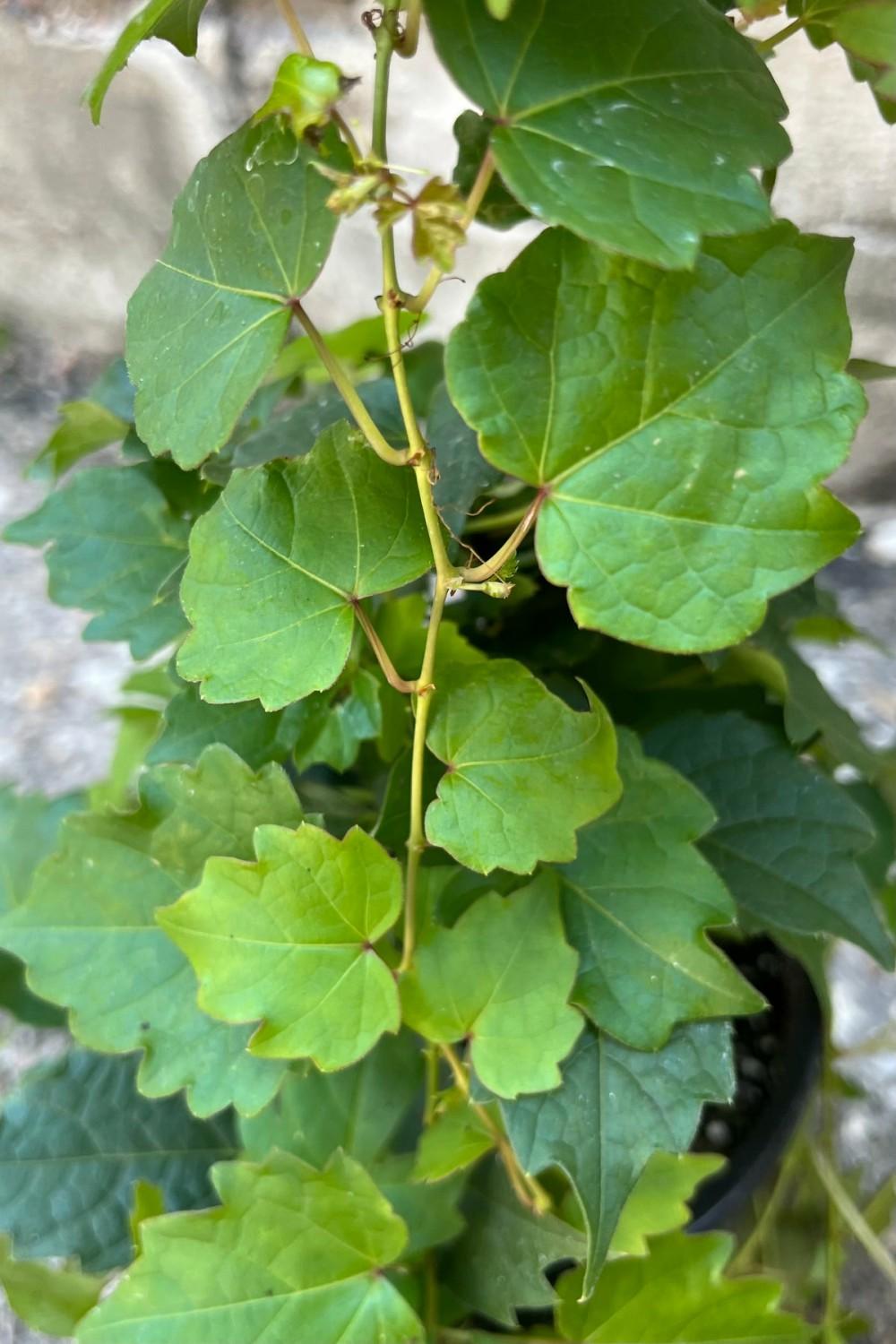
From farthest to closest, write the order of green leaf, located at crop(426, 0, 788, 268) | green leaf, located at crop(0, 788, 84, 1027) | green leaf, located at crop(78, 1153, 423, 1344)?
1. green leaf, located at crop(0, 788, 84, 1027)
2. green leaf, located at crop(78, 1153, 423, 1344)
3. green leaf, located at crop(426, 0, 788, 268)

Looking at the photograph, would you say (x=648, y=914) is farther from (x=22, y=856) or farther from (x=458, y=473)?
(x=22, y=856)

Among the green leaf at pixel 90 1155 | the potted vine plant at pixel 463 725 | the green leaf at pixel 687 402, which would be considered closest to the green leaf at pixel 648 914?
the potted vine plant at pixel 463 725

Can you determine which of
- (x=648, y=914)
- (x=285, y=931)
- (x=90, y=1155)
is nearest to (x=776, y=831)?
(x=648, y=914)

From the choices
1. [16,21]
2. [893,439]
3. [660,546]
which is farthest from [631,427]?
[16,21]

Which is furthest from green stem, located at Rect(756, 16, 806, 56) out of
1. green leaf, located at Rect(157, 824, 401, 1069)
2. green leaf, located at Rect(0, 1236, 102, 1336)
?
green leaf, located at Rect(0, 1236, 102, 1336)

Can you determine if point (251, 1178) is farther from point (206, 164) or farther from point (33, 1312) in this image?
point (206, 164)

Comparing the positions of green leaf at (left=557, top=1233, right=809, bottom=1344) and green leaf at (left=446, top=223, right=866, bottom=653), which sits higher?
green leaf at (left=446, top=223, right=866, bottom=653)

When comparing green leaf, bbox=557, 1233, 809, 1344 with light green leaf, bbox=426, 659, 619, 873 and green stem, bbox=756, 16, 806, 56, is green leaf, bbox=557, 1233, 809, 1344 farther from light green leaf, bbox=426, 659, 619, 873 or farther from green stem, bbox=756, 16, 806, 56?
green stem, bbox=756, 16, 806, 56
